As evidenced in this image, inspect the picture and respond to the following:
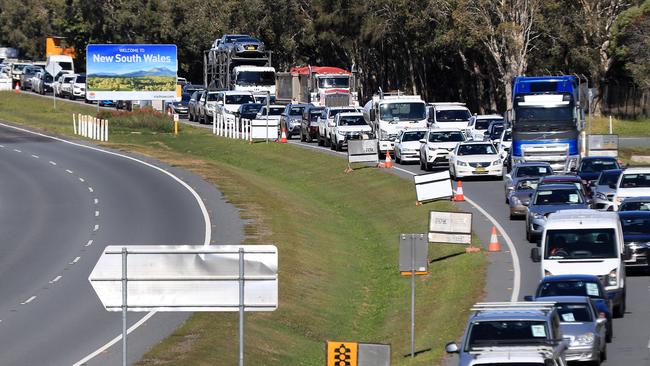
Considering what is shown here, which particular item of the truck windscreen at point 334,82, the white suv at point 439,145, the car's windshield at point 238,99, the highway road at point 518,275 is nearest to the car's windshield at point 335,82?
the truck windscreen at point 334,82

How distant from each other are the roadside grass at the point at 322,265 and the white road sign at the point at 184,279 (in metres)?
6.66

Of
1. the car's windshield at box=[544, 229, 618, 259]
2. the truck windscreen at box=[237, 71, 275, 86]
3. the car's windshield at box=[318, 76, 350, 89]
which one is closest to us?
the car's windshield at box=[544, 229, 618, 259]

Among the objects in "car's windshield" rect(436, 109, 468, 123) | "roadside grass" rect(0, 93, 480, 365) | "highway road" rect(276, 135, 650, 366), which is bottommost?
"roadside grass" rect(0, 93, 480, 365)

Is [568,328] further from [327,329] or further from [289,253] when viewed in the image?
[289,253]

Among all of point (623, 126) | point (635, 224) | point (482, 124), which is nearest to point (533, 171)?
Result: point (635, 224)

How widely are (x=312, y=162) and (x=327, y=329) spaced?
31.6 meters

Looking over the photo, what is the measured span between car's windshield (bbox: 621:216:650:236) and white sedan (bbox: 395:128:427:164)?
81.4 ft

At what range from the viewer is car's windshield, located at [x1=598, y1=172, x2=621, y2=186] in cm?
4366

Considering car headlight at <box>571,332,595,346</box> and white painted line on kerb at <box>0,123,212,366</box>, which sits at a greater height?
car headlight at <box>571,332,595,346</box>

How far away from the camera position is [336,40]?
10350 cm

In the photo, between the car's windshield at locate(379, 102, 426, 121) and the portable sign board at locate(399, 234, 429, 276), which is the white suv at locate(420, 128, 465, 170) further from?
the portable sign board at locate(399, 234, 429, 276)

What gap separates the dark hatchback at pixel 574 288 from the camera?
26.4 metres

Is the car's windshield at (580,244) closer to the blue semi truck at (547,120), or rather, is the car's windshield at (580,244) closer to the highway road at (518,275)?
the highway road at (518,275)

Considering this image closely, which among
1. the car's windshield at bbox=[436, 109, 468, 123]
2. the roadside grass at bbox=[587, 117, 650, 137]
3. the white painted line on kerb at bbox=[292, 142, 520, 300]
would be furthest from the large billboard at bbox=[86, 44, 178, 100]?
the white painted line on kerb at bbox=[292, 142, 520, 300]
